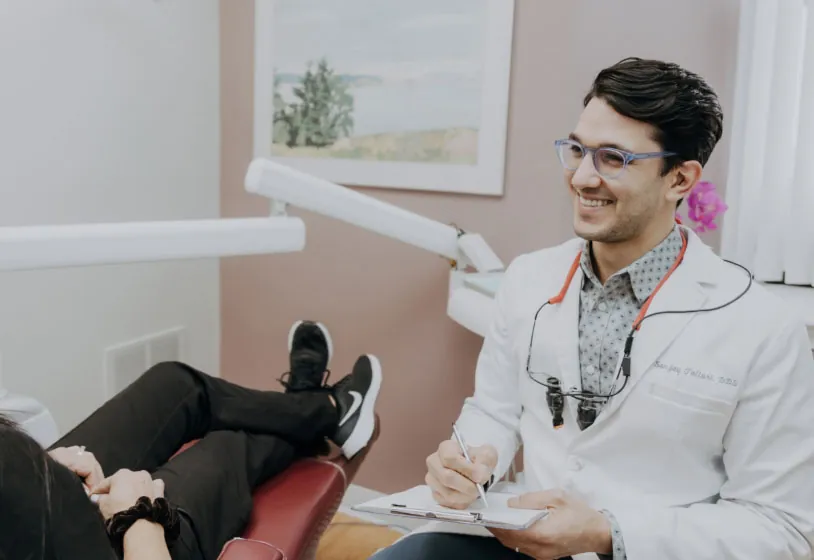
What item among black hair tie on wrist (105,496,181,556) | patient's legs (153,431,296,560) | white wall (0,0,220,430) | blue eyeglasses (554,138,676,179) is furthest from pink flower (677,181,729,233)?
white wall (0,0,220,430)

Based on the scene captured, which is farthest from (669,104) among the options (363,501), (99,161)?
(363,501)

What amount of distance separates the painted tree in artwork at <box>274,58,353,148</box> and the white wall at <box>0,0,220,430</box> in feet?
0.89

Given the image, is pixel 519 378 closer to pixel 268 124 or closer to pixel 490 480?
pixel 490 480

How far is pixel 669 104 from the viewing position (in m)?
1.04

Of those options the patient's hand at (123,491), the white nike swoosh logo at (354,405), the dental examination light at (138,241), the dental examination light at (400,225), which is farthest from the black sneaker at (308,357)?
the patient's hand at (123,491)

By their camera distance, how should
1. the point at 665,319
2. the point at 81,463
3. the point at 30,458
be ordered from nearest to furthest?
the point at 30,458 → the point at 665,319 → the point at 81,463

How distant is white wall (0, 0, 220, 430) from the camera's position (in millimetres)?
1773

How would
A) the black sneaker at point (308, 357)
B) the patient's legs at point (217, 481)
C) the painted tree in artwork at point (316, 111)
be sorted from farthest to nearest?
the painted tree in artwork at point (316, 111) → the black sneaker at point (308, 357) → the patient's legs at point (217, 481)

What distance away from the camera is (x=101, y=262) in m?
1.18

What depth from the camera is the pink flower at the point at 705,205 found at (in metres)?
1.55

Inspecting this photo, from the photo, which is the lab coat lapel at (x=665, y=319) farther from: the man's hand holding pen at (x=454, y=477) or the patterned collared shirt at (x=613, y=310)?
the man's hand holding pen at (x=454, y=477)

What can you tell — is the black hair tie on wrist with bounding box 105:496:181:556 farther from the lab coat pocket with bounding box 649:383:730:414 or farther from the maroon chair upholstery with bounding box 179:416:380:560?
the lab coat pocket with bounding box 649:383:730:414

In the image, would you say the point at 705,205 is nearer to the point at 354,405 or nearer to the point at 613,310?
the point at 613,310

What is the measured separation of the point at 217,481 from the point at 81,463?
0.83ft
